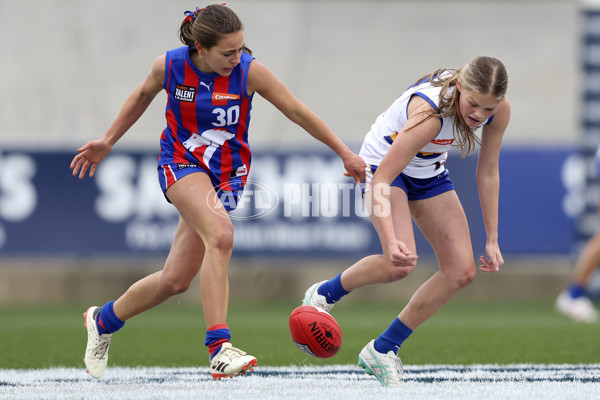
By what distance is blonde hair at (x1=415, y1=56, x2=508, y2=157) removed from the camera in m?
4.68

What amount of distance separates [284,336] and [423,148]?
11.8 ft

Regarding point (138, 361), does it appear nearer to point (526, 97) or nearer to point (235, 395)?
point (235, 395)

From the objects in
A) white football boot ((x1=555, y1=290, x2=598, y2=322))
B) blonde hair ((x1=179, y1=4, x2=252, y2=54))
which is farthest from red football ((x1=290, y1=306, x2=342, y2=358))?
white football boot ((x1=555, y1=290, x2=598, y2=322))

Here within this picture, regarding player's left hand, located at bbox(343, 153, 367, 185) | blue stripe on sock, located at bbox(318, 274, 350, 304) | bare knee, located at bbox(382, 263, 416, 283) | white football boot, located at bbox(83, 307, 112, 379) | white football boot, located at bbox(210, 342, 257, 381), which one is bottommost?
white football boot, located at bbox(83, 307, 112, 379)

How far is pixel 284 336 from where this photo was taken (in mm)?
8352

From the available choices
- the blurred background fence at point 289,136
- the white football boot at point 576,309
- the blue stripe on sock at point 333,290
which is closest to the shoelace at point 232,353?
the blue stripe on sock at point 333,290

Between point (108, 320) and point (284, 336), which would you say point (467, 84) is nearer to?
point (108, 320)

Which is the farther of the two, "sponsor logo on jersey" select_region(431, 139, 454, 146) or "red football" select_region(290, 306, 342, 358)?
"red football" select_region(290, 306, 342, 358)

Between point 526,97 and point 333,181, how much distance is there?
3267 millimetres

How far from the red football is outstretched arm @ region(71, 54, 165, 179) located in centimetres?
133

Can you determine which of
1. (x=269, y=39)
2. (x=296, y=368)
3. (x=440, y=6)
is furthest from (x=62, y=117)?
(x=296, y=368)

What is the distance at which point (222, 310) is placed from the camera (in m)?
4.98

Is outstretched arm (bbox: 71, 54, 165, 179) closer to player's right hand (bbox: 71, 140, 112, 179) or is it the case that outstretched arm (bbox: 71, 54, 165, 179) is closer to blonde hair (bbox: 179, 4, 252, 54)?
player's right hand (bbox: 71, 140, 112, 179)

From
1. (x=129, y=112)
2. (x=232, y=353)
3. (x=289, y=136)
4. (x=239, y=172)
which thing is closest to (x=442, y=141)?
(x=239, y=172)
